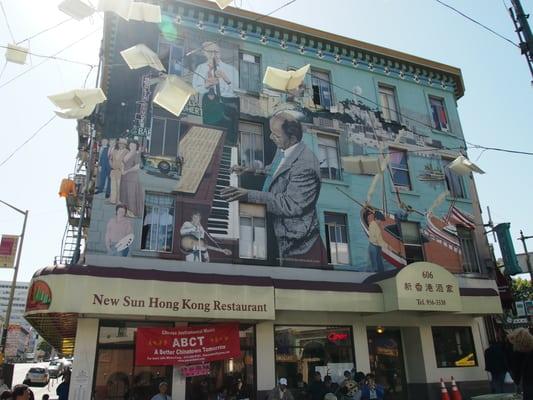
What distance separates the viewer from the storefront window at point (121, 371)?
11641mm

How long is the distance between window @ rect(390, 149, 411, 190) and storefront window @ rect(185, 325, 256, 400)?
9067 mm

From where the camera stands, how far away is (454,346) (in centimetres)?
1619

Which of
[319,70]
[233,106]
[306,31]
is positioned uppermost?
[306,31]

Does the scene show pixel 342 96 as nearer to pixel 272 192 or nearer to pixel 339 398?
pixel 272 192

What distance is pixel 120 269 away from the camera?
1141cm

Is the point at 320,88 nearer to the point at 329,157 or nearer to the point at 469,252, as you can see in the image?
the point at 329,157

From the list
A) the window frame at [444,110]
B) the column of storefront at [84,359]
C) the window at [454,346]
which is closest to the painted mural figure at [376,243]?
the window at [454,346]

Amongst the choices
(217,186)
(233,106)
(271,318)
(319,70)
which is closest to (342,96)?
(319,70)

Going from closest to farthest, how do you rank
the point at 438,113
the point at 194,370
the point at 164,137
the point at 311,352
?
the point at 194,370, the point at 311,352, the point at 164,137, the point at 438,113

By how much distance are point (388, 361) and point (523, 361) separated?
461 inches

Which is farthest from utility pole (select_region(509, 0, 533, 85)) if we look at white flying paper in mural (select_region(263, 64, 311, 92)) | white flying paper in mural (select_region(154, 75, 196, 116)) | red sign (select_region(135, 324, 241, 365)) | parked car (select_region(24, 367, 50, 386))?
parked car (select_region(24, 367, 50, 386))

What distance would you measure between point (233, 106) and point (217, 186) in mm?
3394

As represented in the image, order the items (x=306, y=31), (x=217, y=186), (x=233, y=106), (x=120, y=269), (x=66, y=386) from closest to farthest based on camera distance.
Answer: (x=120, y=269), (x=66, y=386), (x=217, y=186), (x=233, y=106), (x=306, y=31)

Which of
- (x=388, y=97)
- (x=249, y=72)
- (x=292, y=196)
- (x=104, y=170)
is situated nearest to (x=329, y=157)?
(x=292, y=196)
